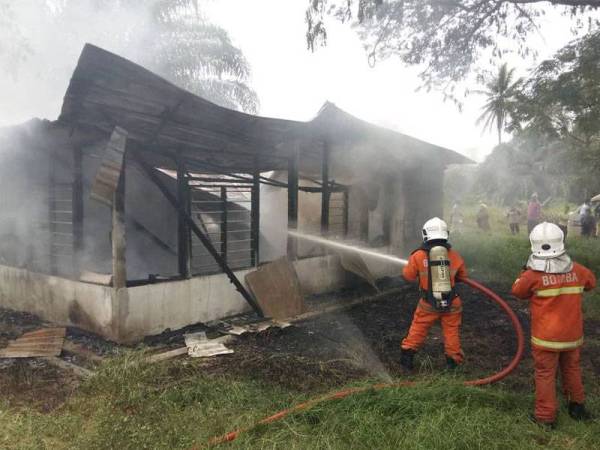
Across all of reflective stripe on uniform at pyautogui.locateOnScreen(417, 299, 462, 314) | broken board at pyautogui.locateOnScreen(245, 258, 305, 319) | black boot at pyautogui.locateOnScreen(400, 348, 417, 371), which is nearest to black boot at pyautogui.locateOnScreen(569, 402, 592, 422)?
reflective stripe on uniform at pyautogui.locateOnScreen(417, 299, 462, 314)

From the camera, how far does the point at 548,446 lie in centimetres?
356

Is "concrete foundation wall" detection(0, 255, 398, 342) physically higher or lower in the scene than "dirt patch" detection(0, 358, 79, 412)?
higher

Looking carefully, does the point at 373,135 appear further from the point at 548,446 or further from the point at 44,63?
the point at 44,63

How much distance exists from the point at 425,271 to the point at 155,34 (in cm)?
1689

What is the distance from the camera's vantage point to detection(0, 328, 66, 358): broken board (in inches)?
229

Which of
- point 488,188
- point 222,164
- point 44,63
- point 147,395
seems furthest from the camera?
point 488,188

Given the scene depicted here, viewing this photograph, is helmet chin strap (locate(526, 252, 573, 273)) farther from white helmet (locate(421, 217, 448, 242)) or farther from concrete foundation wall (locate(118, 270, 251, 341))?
concrete foundation wall (locate(118, 270, 251, 341))

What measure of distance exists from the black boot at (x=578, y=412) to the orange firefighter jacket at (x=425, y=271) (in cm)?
139

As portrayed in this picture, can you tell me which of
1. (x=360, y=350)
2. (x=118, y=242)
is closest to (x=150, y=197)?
(x=118, y=242)

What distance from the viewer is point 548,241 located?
404cm

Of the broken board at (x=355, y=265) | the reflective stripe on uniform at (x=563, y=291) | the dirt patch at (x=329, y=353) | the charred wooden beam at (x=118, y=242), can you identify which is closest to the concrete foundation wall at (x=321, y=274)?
the broken board at (x=355, y=265)

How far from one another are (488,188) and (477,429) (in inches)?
1445

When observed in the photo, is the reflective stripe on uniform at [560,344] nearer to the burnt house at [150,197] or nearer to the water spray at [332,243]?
the burnt house at [150,197]

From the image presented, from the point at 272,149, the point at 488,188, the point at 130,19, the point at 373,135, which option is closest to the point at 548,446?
the point at 272,149
